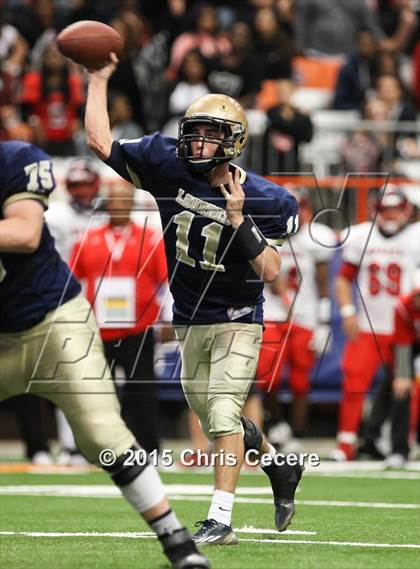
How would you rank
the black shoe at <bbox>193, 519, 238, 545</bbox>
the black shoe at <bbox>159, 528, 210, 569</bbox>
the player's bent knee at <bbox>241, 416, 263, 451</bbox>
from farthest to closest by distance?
the player's bent knee at <bbox>241, 416, 263, 451</bbox> < the black shoe at <bbox>193, 519, 238, 545</bbox> < the black shoe at <bbox>159, 528, 210, 569</bbox>

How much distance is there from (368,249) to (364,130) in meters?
2.81

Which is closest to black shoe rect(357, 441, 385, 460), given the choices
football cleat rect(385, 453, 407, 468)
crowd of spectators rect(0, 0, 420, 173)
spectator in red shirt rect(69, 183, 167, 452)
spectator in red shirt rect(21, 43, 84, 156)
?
football cleat rect(385, 453, 407, 468)

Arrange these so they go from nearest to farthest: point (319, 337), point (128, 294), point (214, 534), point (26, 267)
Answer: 1. point (26, 267)
2. point (214, 534)
3. point (128, 294)
4. point (319, 337)

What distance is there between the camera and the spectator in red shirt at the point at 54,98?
13.1m

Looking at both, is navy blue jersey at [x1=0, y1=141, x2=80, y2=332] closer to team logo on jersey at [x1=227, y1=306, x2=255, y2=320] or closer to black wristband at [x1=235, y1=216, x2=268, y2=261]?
black wristband at [x1=235, y1=216, x2=268, y2=261]

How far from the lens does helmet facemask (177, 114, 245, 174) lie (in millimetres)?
5648

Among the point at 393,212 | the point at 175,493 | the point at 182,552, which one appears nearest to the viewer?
the point at 182,552

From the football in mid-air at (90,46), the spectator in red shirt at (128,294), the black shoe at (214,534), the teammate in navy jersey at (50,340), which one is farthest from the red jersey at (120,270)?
the teammate in navy jersey at (50,340)

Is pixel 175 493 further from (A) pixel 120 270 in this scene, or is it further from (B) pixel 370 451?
(B) pixel 370 451

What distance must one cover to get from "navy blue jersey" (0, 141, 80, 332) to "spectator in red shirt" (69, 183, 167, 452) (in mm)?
4094

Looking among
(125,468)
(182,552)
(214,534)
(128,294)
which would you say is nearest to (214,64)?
(128,294)

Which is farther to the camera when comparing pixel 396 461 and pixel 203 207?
pixel 396 461

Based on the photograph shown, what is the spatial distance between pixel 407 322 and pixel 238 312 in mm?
4256

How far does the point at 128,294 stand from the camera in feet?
31.8
